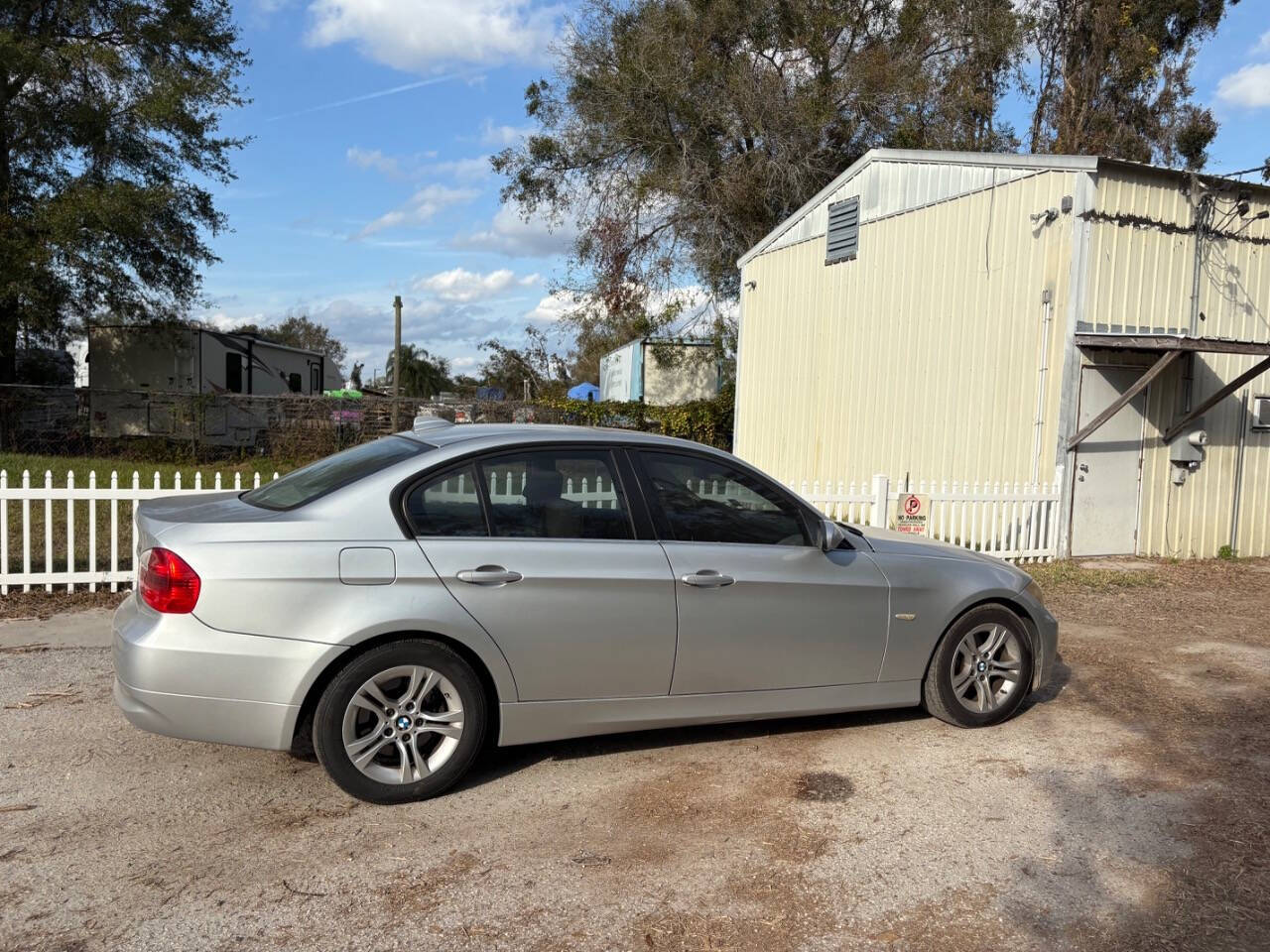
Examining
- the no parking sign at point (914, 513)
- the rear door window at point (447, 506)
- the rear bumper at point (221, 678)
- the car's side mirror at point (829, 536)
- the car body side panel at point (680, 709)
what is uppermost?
the rear door window at point (447, 506)

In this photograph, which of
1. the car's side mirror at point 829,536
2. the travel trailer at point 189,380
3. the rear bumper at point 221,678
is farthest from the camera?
the travel trailer at point 189,380

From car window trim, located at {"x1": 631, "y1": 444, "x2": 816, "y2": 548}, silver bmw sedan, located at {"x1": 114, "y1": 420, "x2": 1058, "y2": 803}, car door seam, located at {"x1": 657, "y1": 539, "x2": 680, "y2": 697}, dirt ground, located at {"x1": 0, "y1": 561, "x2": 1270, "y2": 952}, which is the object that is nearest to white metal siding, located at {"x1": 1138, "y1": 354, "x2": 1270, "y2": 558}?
dirt ground, located at {"x1": 0, "y1": 561, "x2": 1270, "y2": 952}

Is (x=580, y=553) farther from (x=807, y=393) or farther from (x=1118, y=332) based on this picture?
(x=807, y=393)

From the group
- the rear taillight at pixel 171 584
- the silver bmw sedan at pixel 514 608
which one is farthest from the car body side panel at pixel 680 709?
the rear taillight at pixel 171 584

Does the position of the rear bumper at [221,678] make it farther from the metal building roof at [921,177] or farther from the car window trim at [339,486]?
the metal building roof at [921,177]

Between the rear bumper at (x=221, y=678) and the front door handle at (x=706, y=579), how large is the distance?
1506 millimetres

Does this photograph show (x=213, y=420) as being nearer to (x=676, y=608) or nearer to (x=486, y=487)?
(x=486, y=487)

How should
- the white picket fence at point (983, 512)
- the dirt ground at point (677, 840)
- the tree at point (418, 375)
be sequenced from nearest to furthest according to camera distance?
the dirt ground at point (677, 840) → the white picket fence at point (983, 512) → the tree at point (418, 375)

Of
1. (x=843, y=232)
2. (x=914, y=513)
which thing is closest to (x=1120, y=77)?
(x=843, y=232)

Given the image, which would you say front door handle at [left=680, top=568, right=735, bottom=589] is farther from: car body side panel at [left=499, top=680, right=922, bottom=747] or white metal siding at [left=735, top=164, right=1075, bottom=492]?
white metal siding at [left=735, top=164, right=1075, bottom=492]

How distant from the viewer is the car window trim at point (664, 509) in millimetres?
4383

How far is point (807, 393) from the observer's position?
15336mm

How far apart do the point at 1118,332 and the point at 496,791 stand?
9.42 metres

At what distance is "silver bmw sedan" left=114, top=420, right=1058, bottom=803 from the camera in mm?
3686
